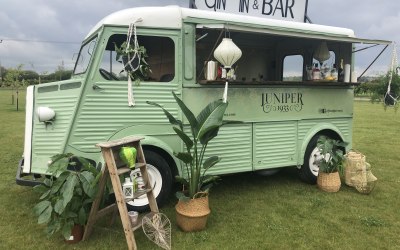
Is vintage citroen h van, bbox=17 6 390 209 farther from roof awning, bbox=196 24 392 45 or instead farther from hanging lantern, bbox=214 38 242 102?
hanging lantern, bbox=214 38 242 102

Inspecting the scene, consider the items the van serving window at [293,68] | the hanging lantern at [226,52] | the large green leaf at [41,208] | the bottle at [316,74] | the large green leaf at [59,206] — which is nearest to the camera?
the large green leaf at [59,206]

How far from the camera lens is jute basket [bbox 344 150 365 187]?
5719 mm

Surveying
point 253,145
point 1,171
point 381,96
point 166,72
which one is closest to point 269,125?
point 253,145

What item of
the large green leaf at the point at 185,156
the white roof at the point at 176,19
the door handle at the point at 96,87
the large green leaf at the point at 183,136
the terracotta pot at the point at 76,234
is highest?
the white roof at the point at 176,19

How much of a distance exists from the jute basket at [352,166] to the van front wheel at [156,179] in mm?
2998

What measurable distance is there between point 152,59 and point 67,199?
2235mm

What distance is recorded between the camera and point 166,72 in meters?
4.88

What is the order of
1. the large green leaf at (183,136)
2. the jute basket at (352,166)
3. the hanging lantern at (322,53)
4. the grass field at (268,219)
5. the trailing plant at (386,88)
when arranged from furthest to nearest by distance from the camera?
the trailing plant at (386,88), the hanging lantern at (322,53), the jute basket at (352,166), the large green leaf at (183,136), the grass field at (268,219)

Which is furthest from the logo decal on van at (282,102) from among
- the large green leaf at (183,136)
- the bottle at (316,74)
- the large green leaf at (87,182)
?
the large green leaf at (87,182)

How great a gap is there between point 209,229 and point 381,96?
14.4ft

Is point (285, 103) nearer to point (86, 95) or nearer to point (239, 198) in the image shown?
point (239, 198)

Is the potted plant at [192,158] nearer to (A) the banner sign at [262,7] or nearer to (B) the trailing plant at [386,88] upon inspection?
(A) the banner sign at [262,7]

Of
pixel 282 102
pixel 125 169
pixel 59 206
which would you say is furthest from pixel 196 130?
pixel 282 102

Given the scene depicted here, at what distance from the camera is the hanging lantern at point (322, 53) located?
6016 mm
